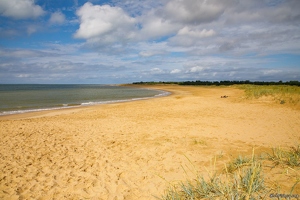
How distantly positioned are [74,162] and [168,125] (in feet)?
19.8

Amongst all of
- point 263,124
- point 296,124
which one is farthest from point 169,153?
point 296,124

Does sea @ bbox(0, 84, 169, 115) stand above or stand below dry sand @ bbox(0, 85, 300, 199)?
above

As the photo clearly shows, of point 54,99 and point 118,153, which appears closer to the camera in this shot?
point 118,153

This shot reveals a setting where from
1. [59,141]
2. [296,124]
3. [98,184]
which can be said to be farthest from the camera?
[296,124]

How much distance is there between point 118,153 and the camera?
6.76 m

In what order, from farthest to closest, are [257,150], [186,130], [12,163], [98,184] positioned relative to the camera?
1. [186,130]
2. [257,150]
3. [12,163]
4. [98,184]

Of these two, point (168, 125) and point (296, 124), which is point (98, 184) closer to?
point (168, 125)

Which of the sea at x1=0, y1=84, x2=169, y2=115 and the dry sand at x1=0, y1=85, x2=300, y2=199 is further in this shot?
the sea at x1=0, y1=84, x2=169, y2=115

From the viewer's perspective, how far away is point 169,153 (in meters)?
6.54

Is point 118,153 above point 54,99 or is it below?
below

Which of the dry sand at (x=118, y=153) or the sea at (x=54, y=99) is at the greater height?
the sea at (x=54, y=99)

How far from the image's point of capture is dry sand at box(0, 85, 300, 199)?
4.61 meters

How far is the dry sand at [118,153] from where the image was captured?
4613mm

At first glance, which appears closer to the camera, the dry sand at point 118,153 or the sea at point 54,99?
the dry sand at point 118,153
